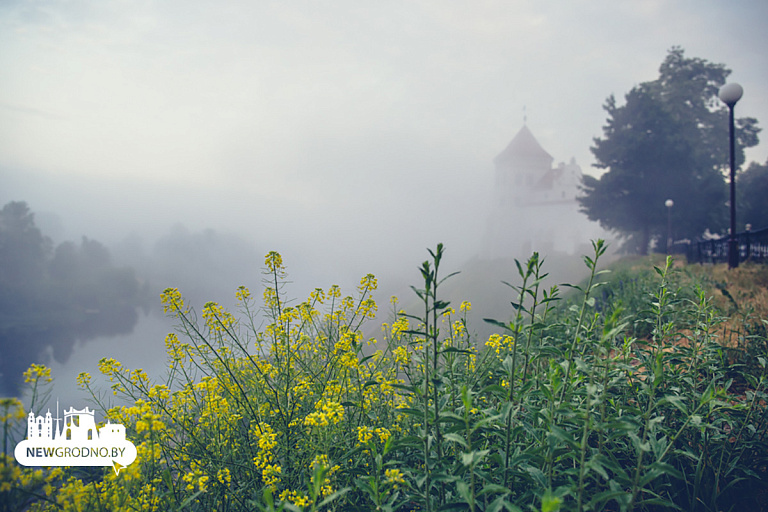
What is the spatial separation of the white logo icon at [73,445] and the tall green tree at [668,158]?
3274 cm

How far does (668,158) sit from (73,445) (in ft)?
115

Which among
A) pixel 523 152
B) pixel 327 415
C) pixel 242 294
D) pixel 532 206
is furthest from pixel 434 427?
pixel 523 152

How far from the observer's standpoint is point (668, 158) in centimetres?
2805

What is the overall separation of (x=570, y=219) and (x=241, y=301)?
6113 centimetres

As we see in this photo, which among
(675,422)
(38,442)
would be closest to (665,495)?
(675,422)

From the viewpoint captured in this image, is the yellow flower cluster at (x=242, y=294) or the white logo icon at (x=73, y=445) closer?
the white logo icon at (x=73, y=445)

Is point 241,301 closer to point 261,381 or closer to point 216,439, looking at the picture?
point 261,381

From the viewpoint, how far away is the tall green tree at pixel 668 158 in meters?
27.8

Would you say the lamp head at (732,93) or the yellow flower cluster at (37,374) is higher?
the lamp head at (732,93)

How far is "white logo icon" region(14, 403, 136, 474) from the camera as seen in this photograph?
1.59 meters

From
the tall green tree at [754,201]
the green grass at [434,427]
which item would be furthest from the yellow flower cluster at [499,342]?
the tall green tree at [754,201]

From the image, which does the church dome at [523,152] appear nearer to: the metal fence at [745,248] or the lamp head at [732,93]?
the metal fence at [745,248]

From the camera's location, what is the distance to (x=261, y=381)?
8.25 ft

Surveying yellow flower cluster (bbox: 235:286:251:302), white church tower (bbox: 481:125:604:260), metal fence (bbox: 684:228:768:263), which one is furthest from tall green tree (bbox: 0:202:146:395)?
white church tower (bbox: 481:125:604:260)
